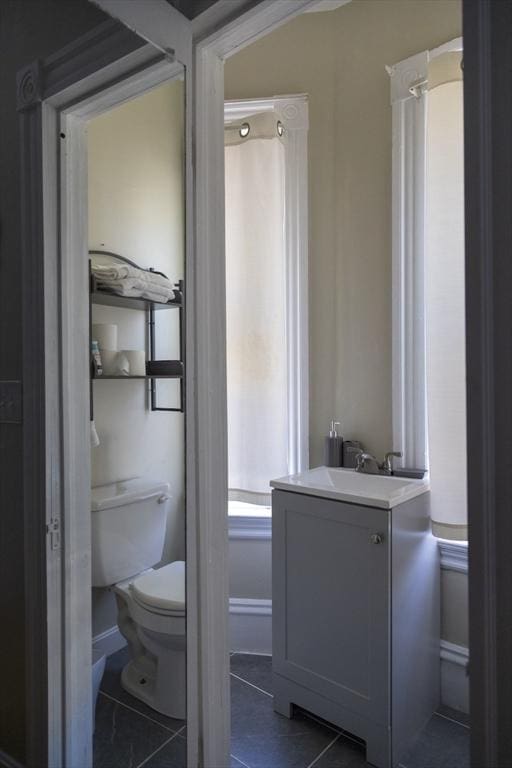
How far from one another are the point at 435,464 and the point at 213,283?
3.51 ft

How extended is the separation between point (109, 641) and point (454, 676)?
1.38 meters

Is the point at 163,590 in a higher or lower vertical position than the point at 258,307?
lower

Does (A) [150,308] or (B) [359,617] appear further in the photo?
(B) [359,617]

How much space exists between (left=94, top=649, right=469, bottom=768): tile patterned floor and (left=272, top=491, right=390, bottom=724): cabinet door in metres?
0.17

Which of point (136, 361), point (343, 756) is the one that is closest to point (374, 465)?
point (343, 756)

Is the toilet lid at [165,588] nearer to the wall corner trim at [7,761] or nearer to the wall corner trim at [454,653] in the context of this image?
the wall corner trim at [7,761]

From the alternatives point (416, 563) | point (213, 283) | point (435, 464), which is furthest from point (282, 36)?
point (416, 563)

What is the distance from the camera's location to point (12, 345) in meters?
0.85

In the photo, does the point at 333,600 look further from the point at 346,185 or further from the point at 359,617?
the point at 346,185

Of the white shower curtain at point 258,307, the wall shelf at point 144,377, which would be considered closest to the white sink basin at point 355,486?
the white shower curtain at point 258,307

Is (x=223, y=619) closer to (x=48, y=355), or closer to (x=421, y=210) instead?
(x=48, y=355)

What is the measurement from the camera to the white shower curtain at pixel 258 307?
2.25 meters

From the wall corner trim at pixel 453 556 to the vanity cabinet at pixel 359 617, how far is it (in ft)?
0.14

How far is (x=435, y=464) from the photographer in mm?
1770
